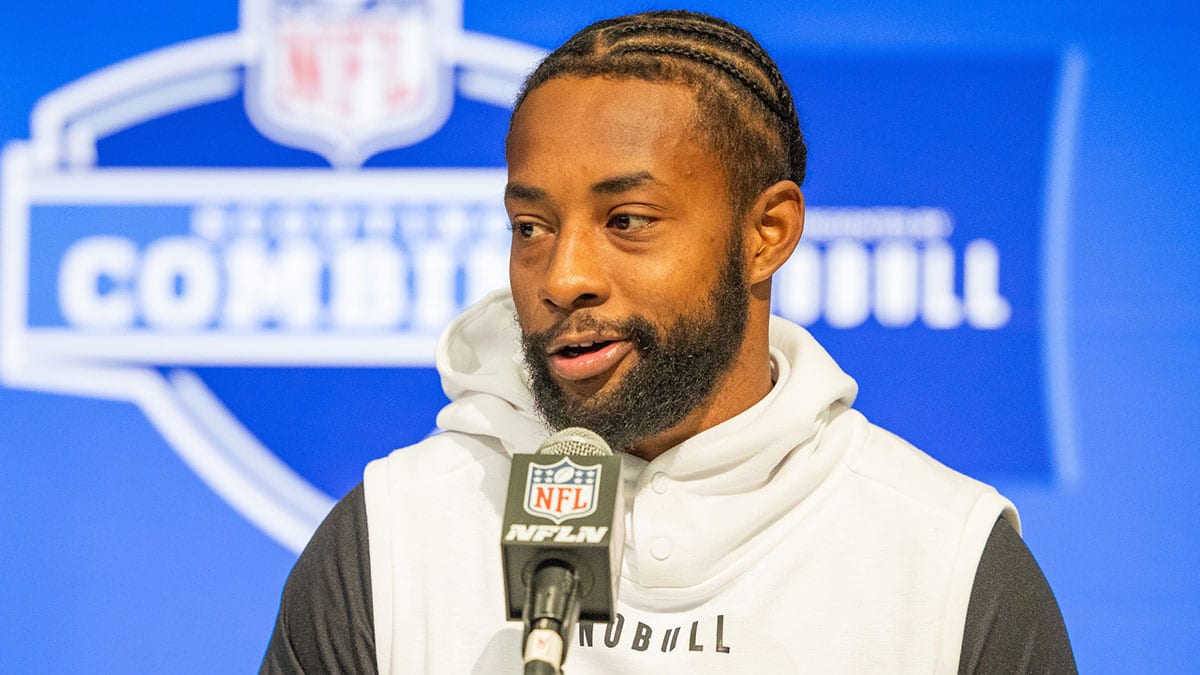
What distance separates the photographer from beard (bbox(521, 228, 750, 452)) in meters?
1.32

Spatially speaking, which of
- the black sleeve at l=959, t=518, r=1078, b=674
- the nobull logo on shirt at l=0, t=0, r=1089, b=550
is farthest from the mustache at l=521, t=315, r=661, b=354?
the nobull logo on shirt at l=0, t=0, r=1089, b=550

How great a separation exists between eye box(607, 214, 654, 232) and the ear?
0.53 ft

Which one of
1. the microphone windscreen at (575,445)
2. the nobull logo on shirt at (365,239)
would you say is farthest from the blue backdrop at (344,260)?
the microphone windscreen at (575,445)

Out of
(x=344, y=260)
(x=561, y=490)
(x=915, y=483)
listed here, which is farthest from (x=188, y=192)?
(x=561, y=490)

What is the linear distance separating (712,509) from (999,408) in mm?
1059

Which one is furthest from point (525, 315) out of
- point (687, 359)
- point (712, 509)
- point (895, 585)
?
point (895, 585)

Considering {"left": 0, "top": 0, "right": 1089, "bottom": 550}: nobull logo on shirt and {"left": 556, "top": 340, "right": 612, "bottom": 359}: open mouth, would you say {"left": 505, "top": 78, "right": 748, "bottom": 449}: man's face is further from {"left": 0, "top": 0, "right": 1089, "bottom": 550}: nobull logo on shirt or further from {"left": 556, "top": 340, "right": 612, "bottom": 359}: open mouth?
{"left": 0, "top": 0, "right": 1089, "bottom": 550}: nobull logo on shirt

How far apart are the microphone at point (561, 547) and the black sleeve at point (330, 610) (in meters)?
0.45

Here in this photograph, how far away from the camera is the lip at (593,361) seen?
1309 millimetres

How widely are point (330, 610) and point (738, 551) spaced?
0.42 metres

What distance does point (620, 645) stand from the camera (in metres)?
1.31

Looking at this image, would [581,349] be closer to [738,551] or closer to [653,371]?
[653,371]

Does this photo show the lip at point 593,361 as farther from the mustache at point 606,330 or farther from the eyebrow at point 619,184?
the eyebrow at point 619,184

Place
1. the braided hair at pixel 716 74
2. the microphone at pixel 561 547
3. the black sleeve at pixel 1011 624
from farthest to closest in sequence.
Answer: the braided hair at pixel 716 74
the black sleeve at pixel 1011 624
the microphone at pixel 561 547
